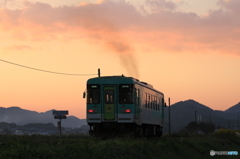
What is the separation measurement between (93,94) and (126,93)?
6.65 feet

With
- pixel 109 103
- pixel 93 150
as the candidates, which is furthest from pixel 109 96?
pixel 93 150

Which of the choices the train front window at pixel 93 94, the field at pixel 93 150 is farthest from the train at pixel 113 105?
the field at pixel 93 150

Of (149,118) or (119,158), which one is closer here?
(119,158)

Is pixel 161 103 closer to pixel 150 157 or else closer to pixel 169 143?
pixel 169 143

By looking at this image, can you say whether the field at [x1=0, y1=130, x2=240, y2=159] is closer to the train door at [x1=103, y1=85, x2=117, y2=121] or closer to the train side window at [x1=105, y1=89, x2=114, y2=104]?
the train door at [x1=103, y1=85, x2=117, y2=121]

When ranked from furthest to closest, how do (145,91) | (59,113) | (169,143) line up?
(59,113), (145,91), (169,143)

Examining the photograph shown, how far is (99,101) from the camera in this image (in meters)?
30.2

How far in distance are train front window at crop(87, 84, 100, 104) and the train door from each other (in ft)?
1.40

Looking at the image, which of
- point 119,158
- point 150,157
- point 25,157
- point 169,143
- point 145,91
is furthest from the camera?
point 145,91

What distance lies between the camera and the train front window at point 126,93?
30.0 meters

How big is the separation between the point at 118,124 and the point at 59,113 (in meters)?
23.5

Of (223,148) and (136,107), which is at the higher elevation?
(136,107)

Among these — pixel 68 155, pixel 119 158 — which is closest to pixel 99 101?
pixel 119 158

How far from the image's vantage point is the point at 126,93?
1186 inches
